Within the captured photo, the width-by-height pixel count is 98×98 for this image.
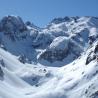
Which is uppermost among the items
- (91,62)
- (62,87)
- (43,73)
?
(43,73)

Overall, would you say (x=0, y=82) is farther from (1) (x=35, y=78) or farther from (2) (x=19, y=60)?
(2) (x=19, y=60)

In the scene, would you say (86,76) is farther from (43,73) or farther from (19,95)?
(43,73)

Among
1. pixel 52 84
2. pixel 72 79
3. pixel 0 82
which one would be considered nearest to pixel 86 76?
pixel 72 79

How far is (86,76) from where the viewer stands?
101m

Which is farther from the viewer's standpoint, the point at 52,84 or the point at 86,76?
the point at 52,84

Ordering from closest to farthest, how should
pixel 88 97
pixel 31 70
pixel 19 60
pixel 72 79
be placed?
pixel 88 97 → pixel 72 79 → pixel 31 70 → pixel 19 60

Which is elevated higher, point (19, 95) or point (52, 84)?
point (52, 84)

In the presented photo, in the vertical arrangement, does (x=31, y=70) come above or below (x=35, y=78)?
above

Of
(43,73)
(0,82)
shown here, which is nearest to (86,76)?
(0,82)

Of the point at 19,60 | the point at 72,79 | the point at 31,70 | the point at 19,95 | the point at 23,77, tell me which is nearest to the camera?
the point at 19,95

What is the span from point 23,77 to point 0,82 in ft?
78.7

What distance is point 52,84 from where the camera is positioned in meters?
111

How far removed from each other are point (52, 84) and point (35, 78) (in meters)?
15.2

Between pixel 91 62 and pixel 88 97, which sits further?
pixel 91 62
